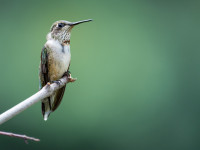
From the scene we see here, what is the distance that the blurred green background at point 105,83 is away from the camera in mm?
8539

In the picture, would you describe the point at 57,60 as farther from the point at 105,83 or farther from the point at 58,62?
the point at 105,83

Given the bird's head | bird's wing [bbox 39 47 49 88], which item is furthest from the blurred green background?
bird's wing [bbox 39 47 49 88]

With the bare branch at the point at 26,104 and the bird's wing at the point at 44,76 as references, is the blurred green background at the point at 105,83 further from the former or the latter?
the bare branch at the point at 26,104

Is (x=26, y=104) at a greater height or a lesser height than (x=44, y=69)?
lesser

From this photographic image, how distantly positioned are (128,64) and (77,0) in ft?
10.8

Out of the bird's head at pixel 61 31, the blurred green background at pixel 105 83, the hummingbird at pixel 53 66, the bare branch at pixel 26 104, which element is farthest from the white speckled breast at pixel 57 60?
the blurred green background at pixel 105 83

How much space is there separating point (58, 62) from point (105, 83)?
5653 mm

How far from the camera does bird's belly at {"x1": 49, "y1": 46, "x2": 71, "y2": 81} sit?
10.4ft

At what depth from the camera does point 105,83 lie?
881 centimetres

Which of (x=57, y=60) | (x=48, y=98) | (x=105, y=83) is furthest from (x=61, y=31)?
(x=105, y=83)

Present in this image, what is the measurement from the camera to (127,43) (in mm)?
9875

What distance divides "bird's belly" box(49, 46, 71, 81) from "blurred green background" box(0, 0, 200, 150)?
439 cm

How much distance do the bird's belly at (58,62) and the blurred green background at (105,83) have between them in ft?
14.4

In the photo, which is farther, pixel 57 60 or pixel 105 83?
pixel 105 83
